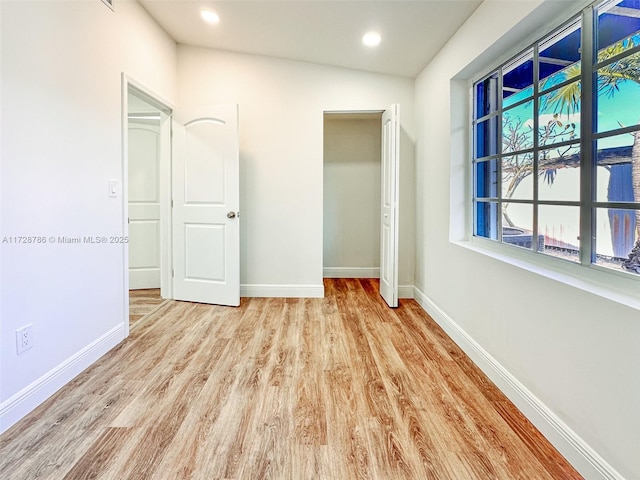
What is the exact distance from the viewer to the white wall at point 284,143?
152 inches

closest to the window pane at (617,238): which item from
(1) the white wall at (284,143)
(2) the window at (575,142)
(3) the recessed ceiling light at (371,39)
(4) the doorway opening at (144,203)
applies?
(2) the window at (575,142)

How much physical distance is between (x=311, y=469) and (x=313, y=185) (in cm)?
292

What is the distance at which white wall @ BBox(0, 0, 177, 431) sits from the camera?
1746mm

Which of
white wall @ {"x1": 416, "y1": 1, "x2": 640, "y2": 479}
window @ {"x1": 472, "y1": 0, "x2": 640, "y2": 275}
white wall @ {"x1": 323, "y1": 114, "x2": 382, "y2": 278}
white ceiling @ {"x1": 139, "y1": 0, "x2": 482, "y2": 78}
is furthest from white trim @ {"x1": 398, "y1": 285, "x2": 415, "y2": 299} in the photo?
white ceiling @ {"x1": 139, "y1": 0, "x2": 482, "y2": 78}

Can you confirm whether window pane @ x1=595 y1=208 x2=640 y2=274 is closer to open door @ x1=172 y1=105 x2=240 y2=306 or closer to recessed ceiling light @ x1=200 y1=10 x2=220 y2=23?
open door @ x1=172 y1=105 x2=240 y2=306

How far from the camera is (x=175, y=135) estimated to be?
371 cm

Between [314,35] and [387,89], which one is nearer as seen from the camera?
[314,35]

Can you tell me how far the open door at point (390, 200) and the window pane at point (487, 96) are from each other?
824 millimetres

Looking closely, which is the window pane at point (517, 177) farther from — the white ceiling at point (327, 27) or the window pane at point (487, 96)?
the white ceiling at point (327, 27)

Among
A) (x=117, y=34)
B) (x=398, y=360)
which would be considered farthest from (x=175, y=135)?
(x=398, y=360)

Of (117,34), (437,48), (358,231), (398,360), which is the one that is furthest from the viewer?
(358,231)

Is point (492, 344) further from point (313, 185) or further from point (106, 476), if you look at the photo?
point (313, 185)

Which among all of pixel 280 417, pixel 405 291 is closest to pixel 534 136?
pixel 280 417

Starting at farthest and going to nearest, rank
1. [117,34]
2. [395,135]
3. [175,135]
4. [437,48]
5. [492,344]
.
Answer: [175,135] < [395,135] < [437,48] < [117,34] < [492,344]
